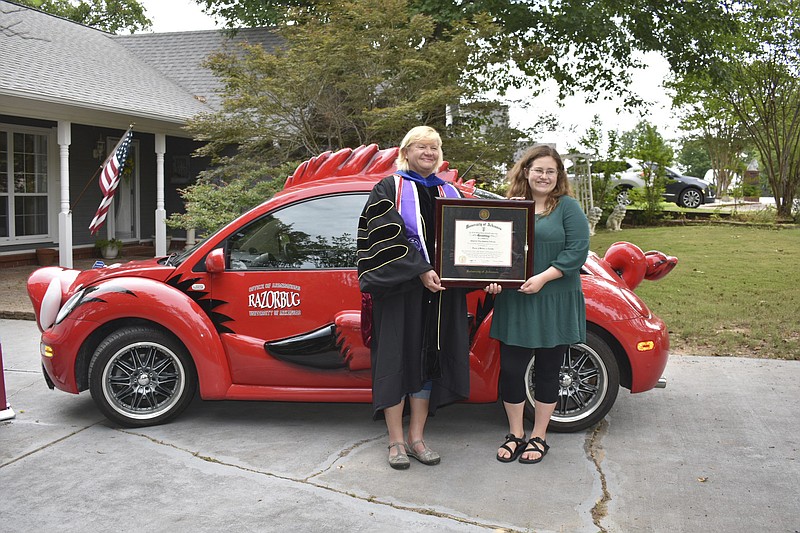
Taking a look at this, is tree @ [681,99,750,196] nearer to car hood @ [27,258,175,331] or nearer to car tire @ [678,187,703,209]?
car tire @ [678,187,703,209]

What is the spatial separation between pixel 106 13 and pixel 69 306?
121 ft

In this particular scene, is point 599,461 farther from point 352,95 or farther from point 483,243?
point 352,95

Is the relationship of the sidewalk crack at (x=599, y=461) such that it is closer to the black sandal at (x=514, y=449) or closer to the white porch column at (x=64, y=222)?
the black sandal at (x=514, y=449)

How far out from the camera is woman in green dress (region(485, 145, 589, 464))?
14.8 ft

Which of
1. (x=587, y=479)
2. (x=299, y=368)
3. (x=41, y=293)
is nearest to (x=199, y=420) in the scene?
(x=299, y=368)

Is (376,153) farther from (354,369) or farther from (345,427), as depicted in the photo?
(345,427)

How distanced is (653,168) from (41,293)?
18.1 metres

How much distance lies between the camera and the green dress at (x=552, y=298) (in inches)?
179

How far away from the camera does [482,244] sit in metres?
4.43

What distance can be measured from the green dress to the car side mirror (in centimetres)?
178

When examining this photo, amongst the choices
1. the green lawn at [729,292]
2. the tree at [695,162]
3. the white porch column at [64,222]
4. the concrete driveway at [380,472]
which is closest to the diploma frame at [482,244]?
the concrete driveway at [380,472]

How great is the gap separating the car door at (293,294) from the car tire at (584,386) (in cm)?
124

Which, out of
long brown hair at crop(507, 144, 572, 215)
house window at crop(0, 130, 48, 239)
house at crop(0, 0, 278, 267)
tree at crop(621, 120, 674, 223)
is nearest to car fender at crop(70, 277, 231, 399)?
long brown hair at crop(507, 144, 572, 215)

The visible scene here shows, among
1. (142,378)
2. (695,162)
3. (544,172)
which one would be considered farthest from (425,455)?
(695,162)
